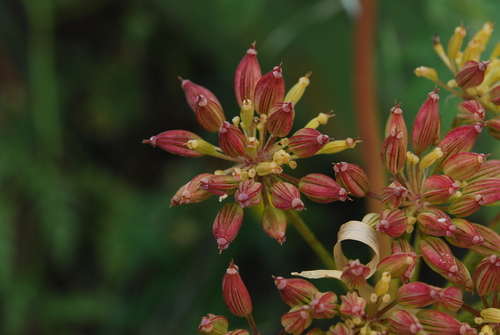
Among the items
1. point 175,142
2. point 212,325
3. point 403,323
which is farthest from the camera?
point 175,142

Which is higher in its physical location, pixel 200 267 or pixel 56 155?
pixel 56 155

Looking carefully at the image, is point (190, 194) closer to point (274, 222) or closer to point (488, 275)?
point (274, 222)

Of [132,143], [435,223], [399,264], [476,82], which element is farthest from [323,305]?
[132,143]

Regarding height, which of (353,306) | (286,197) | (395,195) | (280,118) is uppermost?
(280,118)

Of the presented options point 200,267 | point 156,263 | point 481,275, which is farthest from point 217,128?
point 156,263

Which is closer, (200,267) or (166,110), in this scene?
(200,267)

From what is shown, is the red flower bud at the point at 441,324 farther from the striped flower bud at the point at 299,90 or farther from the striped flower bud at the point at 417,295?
the striped flower bud at the point at 299,90

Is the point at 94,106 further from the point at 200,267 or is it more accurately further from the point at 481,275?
the point at 481,275

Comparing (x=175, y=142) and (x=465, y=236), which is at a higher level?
(x=175, y=142)
